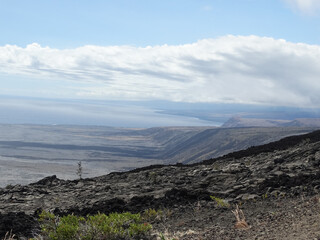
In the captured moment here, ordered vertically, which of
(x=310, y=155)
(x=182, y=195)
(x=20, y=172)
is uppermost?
(x=310, y=155)

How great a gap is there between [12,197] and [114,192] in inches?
231

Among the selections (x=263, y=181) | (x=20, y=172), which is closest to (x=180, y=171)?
(x=263, y=181)

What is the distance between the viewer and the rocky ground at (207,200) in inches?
410

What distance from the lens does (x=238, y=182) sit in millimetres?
16891

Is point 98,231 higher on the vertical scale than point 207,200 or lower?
higher

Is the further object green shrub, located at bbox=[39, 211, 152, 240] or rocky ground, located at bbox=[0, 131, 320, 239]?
rocky ground, located at bbox=[0, 131, 320, 239]

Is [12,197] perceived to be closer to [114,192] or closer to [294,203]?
[114,192]

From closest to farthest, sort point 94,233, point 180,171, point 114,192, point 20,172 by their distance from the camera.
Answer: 1. point 94,233
2. point 114,192
3. point 180,171
4. point 20,172

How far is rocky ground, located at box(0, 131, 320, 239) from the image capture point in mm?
10414

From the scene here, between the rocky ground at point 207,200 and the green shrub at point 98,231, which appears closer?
the green shrub at point 98,231

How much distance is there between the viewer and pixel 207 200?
1493cm

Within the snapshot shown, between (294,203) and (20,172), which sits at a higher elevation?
(294,203)

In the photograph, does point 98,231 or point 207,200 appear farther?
point 207,200

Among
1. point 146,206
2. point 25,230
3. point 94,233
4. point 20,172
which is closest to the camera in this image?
point 94,233
